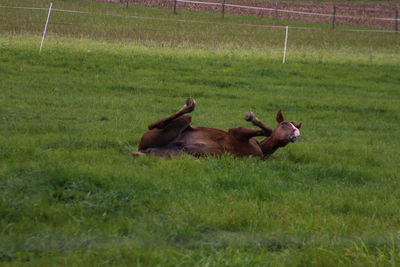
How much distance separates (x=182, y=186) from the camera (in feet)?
17.8

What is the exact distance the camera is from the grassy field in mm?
3842

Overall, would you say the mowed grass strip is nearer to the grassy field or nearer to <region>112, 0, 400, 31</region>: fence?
the grassy field

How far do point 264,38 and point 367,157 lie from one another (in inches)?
785

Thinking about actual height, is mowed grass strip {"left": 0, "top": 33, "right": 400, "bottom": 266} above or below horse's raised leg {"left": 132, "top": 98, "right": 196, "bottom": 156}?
below

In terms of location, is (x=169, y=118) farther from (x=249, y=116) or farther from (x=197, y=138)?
(x=249, y=116)

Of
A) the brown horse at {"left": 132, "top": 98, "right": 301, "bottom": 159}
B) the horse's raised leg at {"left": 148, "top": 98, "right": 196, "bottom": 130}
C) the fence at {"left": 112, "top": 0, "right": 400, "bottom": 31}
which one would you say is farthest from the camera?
the fence at {"left": 112, "top": 0, "right": 400, "bottom": 31}

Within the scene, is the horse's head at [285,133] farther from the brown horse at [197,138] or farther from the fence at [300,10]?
the fence at [300,10]

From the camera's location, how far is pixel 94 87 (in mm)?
12875

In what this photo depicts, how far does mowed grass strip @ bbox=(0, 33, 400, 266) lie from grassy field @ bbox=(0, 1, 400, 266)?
0.06 feet

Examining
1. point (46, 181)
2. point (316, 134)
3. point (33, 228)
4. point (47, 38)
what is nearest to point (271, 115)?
point (316, 134)

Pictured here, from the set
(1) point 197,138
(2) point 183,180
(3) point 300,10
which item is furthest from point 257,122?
(3) point 300,10

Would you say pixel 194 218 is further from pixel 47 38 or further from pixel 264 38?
pixel 264 38

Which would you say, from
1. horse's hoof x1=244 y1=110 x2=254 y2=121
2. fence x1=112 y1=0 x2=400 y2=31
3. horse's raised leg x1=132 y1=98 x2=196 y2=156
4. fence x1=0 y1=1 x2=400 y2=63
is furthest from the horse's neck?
fence x1=112 y1=0 x2=400 y2=31

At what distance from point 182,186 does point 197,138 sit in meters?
1.38
